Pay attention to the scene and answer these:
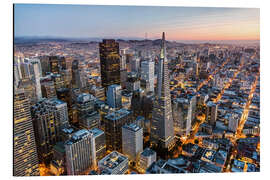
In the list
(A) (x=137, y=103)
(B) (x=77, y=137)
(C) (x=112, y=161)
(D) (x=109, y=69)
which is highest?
(D) (x=109, y=69)

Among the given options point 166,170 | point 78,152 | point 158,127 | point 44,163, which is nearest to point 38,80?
point 44,163

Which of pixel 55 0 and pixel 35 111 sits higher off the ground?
pixel 55 0

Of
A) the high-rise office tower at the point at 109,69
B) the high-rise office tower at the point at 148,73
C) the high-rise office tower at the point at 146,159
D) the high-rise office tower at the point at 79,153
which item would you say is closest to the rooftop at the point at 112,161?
the high-rise office tower at the point at 146,159

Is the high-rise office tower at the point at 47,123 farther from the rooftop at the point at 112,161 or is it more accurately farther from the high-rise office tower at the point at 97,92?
the high-rise office tower at the point at 97,92

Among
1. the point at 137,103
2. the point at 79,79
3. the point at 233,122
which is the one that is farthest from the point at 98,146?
the point at 79,79

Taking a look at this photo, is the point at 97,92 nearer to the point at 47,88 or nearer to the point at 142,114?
the point at 47,88

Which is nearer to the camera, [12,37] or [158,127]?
[12,37]

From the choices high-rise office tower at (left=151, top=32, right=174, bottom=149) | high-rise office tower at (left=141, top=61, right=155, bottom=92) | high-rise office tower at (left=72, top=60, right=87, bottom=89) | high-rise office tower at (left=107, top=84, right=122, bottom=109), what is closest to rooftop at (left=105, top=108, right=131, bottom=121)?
high-rise office tower at (left=151, top=32, right=174, bottom=149)

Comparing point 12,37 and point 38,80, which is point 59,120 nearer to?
point 38,80
